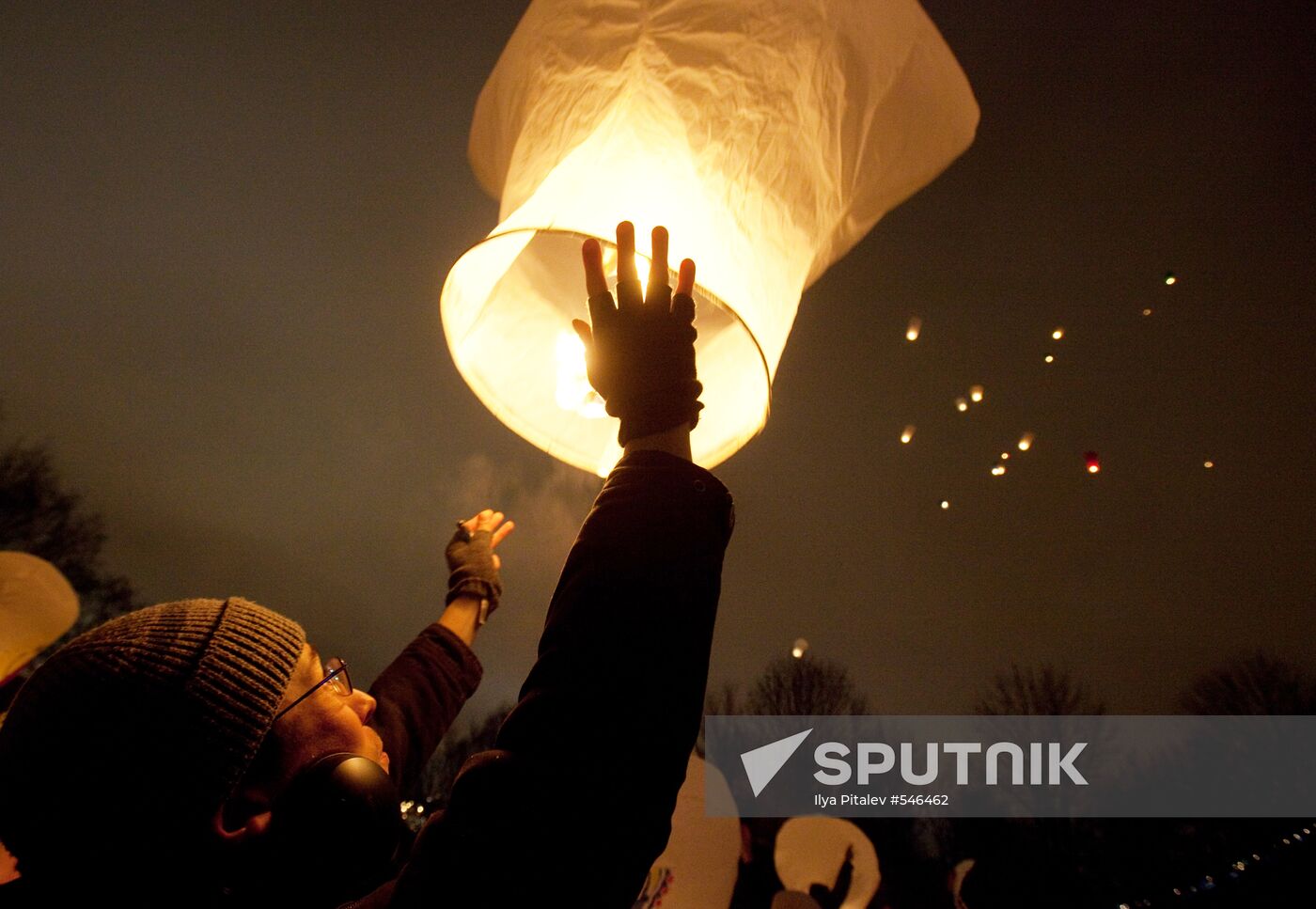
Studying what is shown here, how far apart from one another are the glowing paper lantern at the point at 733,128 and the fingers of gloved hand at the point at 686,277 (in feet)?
0.17

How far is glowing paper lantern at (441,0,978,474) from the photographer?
1.19 meters

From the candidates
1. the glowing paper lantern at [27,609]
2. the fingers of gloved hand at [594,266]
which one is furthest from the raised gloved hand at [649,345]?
the glowing paper lantern at [27,609]

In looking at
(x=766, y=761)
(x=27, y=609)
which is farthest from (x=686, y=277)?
(x=766, y=761)

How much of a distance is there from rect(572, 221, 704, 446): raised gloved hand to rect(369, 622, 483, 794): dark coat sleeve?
5.24ft

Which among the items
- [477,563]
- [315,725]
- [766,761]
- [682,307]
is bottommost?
[315,725]

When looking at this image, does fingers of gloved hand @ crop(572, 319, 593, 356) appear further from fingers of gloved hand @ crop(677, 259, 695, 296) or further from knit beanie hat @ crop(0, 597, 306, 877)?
knit beanie hat @ crop(0, 597, 306, 877)

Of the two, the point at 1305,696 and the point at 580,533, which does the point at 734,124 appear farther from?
the point at 1305,696

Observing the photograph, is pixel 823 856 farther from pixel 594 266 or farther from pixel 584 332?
pixel 594 266

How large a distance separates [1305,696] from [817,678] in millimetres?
13463

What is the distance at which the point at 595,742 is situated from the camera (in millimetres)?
851

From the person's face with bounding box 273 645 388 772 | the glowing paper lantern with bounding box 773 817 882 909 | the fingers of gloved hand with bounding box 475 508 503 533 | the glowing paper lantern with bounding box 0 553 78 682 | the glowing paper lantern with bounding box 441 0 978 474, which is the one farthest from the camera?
the glowing paper lantern with bounding box 773 817 882 909

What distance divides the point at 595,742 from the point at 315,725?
0.82m

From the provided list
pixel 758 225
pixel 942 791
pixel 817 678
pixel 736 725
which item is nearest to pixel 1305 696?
pixel 942 791

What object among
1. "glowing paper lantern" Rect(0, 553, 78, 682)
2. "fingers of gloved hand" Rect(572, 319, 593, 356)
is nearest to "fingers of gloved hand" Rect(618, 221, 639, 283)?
"fingers of gloved hand" Rect(572, 319, 593, 356)
